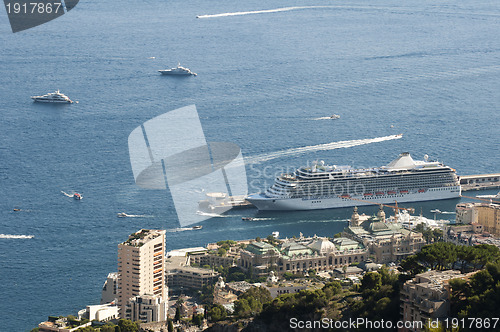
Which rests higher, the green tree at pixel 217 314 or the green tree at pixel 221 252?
the green tree at pixel 221 252

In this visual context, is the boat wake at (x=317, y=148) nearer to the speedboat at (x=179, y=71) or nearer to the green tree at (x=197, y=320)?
the speedboat at (x=179, y=71)

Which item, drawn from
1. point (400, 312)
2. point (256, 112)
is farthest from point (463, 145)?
point (400, 312)

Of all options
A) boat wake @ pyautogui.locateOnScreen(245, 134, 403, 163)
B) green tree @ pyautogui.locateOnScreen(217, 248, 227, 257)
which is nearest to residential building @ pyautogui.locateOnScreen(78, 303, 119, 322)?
green tree @ pyautogui.locateOnScreen(217, 248, 227, 257)

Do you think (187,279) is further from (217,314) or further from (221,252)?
(217,314)

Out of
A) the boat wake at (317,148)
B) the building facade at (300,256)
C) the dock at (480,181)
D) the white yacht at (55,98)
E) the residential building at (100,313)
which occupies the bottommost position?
the residential building at (100,313)

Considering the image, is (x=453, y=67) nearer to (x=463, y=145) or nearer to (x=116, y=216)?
(x=463, y=145)

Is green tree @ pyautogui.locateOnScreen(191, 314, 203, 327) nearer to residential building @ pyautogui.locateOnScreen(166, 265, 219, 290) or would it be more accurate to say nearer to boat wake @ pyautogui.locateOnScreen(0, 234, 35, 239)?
residential building @ pyautogui.locateOnScreen(166, 265, 219, 290)

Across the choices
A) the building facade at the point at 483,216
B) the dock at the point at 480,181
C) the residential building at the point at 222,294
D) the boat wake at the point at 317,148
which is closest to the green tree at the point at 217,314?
the residential building at the point at 222,294
